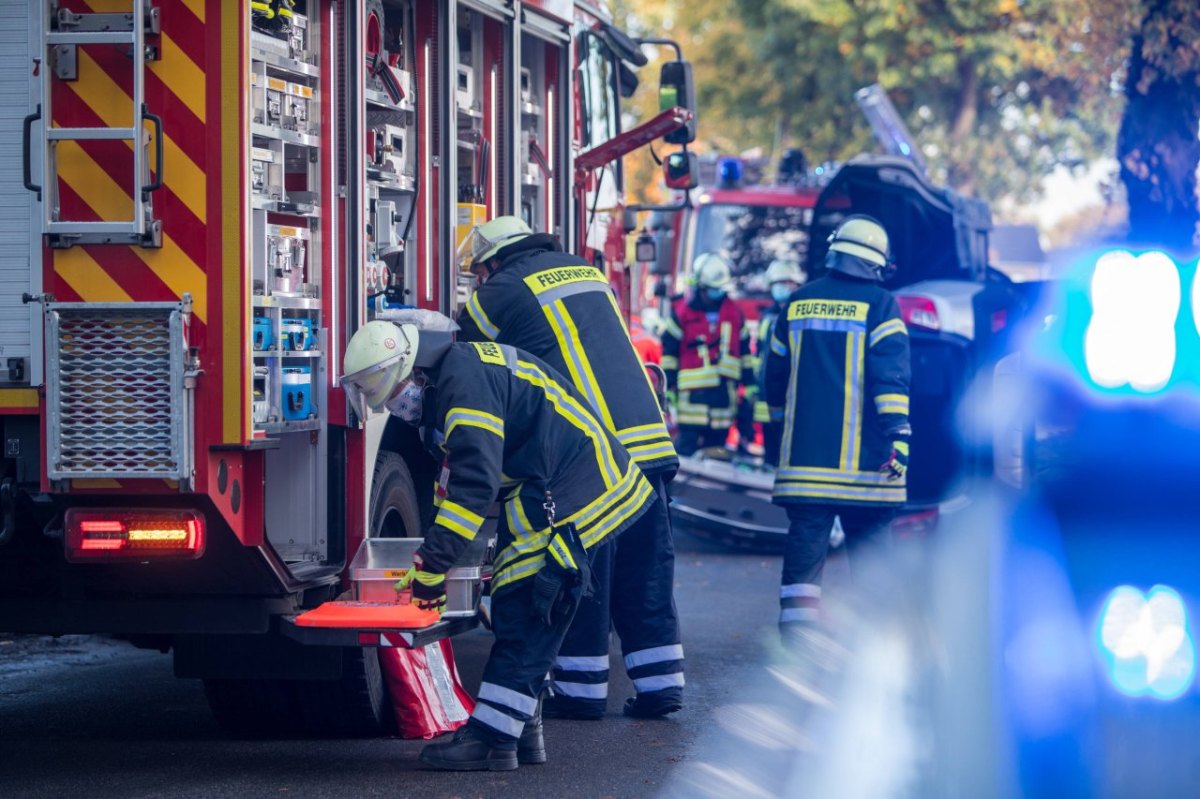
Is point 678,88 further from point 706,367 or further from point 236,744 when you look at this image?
point 236,744

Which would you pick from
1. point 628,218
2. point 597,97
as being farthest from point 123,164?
point 628,218

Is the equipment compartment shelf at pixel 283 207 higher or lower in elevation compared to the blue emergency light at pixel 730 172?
lower

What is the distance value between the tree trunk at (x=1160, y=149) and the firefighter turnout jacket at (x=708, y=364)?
302cm

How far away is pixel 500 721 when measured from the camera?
6070 mm

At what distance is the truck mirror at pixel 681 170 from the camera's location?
34.9 ft

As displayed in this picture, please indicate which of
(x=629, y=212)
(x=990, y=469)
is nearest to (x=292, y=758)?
(x=629, y=212)

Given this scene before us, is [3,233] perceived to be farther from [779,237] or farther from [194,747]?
[779,237]

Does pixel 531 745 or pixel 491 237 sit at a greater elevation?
pixel 491 237

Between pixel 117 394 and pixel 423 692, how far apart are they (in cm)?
188

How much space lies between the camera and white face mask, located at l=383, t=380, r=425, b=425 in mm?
5941

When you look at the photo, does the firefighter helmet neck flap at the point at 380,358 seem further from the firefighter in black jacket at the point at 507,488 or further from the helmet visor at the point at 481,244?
the helmet visor at the point at 481,244

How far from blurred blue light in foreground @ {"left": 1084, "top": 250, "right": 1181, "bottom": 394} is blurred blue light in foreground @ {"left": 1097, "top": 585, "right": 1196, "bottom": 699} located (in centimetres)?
61

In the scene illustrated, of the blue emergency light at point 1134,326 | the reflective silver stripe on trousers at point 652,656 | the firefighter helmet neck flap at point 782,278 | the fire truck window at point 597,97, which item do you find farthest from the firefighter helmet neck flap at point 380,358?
the firefighter helmet neck flap at point 782,278

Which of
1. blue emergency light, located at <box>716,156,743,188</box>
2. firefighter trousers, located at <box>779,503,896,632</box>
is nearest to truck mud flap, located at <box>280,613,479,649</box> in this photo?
firefighter trousers, located at <box>779,503,896,632</box>
